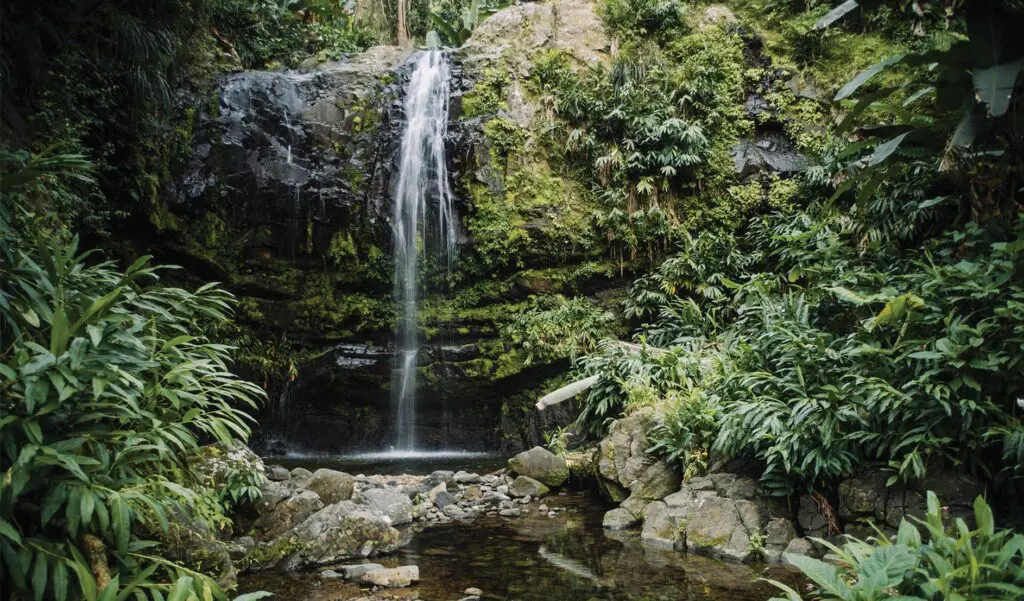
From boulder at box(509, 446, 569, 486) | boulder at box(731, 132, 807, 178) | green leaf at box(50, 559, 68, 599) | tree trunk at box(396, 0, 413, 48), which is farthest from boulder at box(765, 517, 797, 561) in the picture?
tree trunk at box(396, 0, 413, 48)

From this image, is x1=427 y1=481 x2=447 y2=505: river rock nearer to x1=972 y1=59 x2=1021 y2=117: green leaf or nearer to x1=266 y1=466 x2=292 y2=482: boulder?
x1=266 y1=466 x2=292 y2=482: boulder

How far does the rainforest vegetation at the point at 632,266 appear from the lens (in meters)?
2.89

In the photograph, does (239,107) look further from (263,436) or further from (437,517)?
(437,517)

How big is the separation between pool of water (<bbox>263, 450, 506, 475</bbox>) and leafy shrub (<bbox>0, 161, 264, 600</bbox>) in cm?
522

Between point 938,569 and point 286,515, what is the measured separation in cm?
456

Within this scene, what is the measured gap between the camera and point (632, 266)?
1033cm

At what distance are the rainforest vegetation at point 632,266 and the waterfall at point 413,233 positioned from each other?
14.9 inches

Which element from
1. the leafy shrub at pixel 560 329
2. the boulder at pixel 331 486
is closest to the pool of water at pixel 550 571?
the boulder at pixel 331 486

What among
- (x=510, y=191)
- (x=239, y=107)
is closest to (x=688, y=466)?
(x=510, y=191)

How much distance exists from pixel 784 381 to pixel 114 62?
909cm

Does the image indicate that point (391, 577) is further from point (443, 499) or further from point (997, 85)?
point (997, 85)

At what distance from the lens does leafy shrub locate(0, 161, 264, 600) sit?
2.61 metres

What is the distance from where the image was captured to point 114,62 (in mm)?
8258

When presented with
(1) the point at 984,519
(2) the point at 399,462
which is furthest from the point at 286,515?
(1) the point at 984,519
